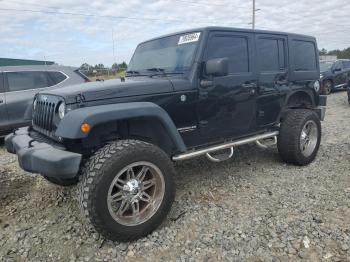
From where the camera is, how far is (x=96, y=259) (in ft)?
9.78

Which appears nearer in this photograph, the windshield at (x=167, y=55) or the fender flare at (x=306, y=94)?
the windshield at (x=167, y=55)

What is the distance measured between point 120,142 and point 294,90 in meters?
3.20

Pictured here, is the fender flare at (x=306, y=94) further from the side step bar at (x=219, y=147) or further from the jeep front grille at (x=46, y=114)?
the jeep front grille at (x=46, y=114)

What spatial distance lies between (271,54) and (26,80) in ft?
16.5

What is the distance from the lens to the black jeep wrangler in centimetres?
305

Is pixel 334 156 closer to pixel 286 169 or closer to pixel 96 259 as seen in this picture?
pixel 286 169

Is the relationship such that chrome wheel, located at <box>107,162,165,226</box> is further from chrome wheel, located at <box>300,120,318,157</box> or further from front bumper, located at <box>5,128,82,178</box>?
chrome wheel, located at <box>300,120,318,157</box>

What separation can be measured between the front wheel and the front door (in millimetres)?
996

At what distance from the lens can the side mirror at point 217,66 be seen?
3.72 m

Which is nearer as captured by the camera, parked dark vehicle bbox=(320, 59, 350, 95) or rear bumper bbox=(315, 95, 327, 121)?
rear bumper bbox=(315, 95, 327, 121)

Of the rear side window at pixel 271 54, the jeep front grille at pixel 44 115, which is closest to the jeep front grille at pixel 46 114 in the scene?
the jeep front grille at pixel 44 115

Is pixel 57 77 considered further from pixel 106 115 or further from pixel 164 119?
pixel 106 115

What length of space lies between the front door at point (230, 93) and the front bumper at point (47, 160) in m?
1.64

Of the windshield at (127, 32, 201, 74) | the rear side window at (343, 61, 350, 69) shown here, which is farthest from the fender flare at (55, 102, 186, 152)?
the rear side window at (343, 61, 350, 69)
